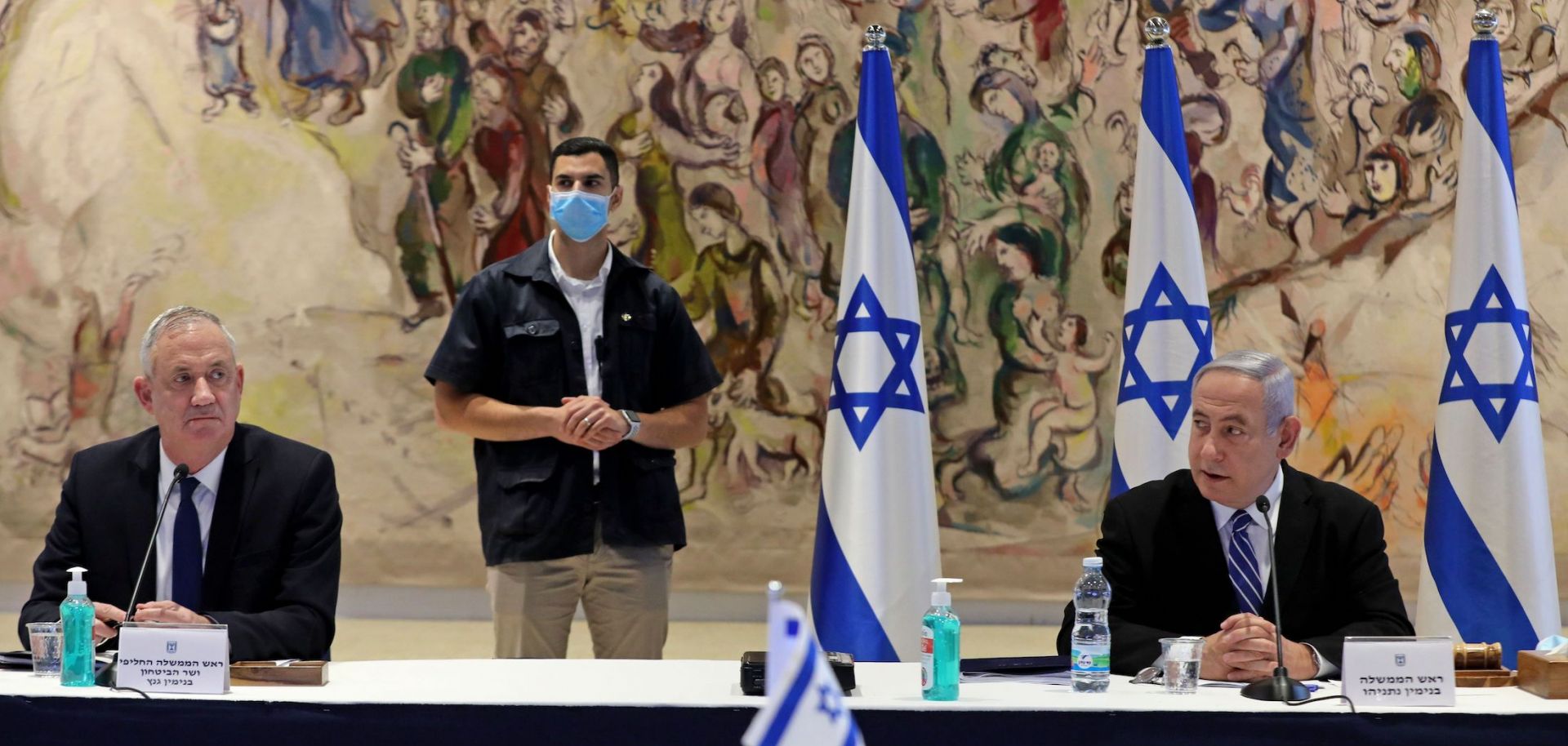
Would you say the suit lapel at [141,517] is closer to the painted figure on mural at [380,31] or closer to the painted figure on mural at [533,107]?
the painted figure on mural at [533,107]

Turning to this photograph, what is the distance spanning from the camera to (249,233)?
720 cm

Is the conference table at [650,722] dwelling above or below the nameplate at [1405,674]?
below

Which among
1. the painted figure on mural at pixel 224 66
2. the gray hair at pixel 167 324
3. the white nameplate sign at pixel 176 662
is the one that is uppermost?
the painted figure on mural at pixel 224 66

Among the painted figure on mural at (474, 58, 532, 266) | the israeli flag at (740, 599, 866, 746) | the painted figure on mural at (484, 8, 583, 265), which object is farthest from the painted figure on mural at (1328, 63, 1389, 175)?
the israeli flag at (740, 599, 866, 746)

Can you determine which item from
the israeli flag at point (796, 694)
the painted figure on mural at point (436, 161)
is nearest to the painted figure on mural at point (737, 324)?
the painted figure on mural at point (436, 161)

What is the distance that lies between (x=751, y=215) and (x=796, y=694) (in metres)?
5.92

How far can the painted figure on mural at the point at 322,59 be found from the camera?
7180mm

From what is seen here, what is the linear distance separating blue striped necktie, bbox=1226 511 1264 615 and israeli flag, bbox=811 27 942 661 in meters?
1.53

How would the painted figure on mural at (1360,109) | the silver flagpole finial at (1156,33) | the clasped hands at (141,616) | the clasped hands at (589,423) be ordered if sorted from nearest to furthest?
the clasped hands at (141,616), the clasped hands at (589,423), the silver flagpole finial at (1156,33), the painted figure on mural at (1360,109)

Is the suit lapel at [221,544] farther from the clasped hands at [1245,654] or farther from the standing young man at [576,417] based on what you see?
the clasped hands at [1245,654]

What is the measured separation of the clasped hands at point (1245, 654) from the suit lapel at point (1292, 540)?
1.05 ft

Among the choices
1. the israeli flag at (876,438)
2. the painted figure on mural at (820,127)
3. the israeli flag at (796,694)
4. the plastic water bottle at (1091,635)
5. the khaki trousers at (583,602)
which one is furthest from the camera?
the painted figure on mural at (820,127)

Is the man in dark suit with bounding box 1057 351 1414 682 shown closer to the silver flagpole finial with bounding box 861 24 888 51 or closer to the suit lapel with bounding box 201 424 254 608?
the suit lapel with bounding box 201 424 254 608

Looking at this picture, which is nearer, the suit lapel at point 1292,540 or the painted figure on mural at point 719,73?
the suit lapel at point 1292,540
